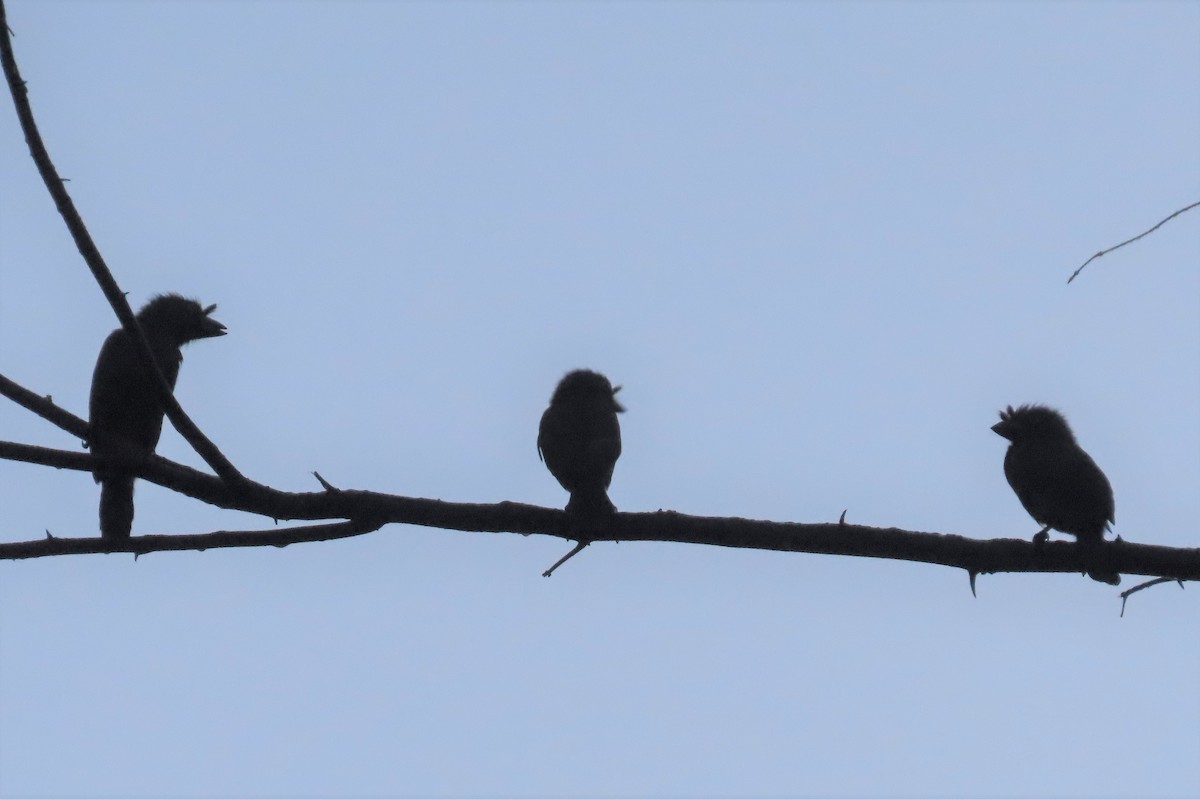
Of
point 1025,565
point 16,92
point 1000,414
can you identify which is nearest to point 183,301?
point 16,92

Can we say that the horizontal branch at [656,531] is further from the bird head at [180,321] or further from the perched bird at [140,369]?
the bird head at [180,321]

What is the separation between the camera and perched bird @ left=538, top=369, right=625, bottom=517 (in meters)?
5.21

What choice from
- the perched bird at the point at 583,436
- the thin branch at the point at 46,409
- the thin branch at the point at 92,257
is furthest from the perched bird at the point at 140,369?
the thin branch at the point at 92,257

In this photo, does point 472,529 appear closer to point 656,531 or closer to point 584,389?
point 656,531

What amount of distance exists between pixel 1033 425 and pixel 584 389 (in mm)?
2301

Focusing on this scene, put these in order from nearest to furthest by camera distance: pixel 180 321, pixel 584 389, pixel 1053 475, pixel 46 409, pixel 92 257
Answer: pixel 92 257 → pixel 46 409 → pixel 1053 475 → pixel 584 389 → pixel 180 321

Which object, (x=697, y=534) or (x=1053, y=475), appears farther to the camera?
(x=1053, y=475)

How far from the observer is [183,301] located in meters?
7.04

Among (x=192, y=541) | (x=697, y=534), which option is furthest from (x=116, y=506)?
(x=697, y=534)

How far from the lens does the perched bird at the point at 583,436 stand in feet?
17.1

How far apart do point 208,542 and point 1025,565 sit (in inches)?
101

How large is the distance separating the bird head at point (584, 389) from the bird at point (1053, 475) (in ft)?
6.52

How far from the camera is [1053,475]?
5590 millimetres

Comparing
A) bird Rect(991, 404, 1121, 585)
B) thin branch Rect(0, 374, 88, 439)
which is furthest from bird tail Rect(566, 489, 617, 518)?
bird Rect(991, 404, 1121, 585)
